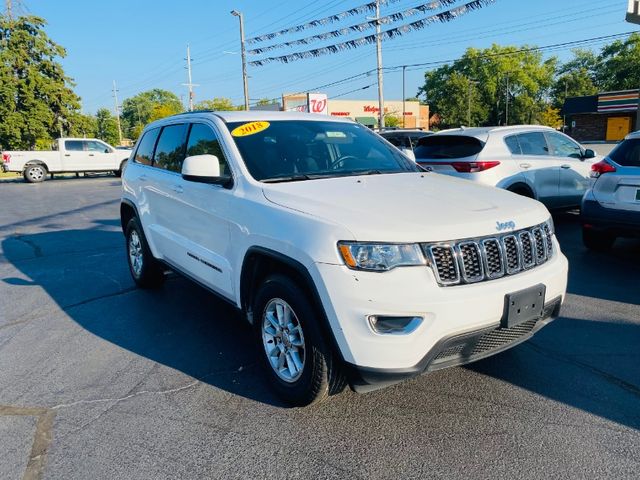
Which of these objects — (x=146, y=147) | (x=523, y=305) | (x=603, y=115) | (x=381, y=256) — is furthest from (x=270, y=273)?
(x=603, y=115)

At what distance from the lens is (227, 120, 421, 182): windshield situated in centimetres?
376

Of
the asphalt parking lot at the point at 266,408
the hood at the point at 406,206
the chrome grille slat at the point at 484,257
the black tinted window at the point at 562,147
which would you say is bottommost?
the asphalt parking lot at the point at 266,408

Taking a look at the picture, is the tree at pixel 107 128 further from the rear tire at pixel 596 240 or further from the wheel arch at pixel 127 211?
the rear tire at pixel 596 240

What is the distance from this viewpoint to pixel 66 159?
24531 millimetres

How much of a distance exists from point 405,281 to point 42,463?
83.0 inches

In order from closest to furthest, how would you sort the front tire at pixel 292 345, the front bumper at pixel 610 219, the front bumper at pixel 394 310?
the front bumper at pixel 394 310, the front tire at pixel 292 345, the front bumper at pixel 610 219

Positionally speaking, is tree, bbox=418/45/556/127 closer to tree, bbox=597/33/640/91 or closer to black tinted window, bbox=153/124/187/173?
tree, bbox=597/33/640/91

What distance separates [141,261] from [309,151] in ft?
8.69

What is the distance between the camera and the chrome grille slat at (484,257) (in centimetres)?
271

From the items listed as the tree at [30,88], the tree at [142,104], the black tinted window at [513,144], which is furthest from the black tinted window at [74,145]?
the tree at [142,104]

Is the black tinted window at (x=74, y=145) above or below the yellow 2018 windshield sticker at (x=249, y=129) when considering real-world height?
above

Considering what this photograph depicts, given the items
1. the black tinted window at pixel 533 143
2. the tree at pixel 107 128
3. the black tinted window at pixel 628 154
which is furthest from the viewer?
the tree at pixel 107 128

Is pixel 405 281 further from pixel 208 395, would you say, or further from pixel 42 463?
pixel 42 463

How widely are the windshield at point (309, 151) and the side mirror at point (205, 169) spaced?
0.22m
